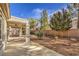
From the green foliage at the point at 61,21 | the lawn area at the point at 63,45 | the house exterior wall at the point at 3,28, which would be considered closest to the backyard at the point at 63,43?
the lawn area at the point at 63,45

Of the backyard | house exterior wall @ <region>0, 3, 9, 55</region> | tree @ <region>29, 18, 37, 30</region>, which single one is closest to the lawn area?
the backyard

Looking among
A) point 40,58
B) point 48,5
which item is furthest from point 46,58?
point 48,5

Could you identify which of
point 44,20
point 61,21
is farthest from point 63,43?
point 44,20

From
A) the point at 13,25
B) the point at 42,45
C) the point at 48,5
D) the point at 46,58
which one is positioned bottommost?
the point at 46,58

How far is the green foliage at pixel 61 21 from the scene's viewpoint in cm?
357

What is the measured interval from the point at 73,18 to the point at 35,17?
0.63 m

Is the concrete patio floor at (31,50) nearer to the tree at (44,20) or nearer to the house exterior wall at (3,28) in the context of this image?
the house exterior wall at (3,28)

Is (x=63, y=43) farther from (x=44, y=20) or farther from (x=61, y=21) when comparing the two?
(x=44, y=20)

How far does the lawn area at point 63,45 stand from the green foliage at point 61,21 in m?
0.20

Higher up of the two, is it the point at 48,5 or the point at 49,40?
the point at 48,5

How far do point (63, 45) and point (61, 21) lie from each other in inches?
16.0

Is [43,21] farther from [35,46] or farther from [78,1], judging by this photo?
[78,1]

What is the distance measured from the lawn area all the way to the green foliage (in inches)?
8.1

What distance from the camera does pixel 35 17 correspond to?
355 centimetres
